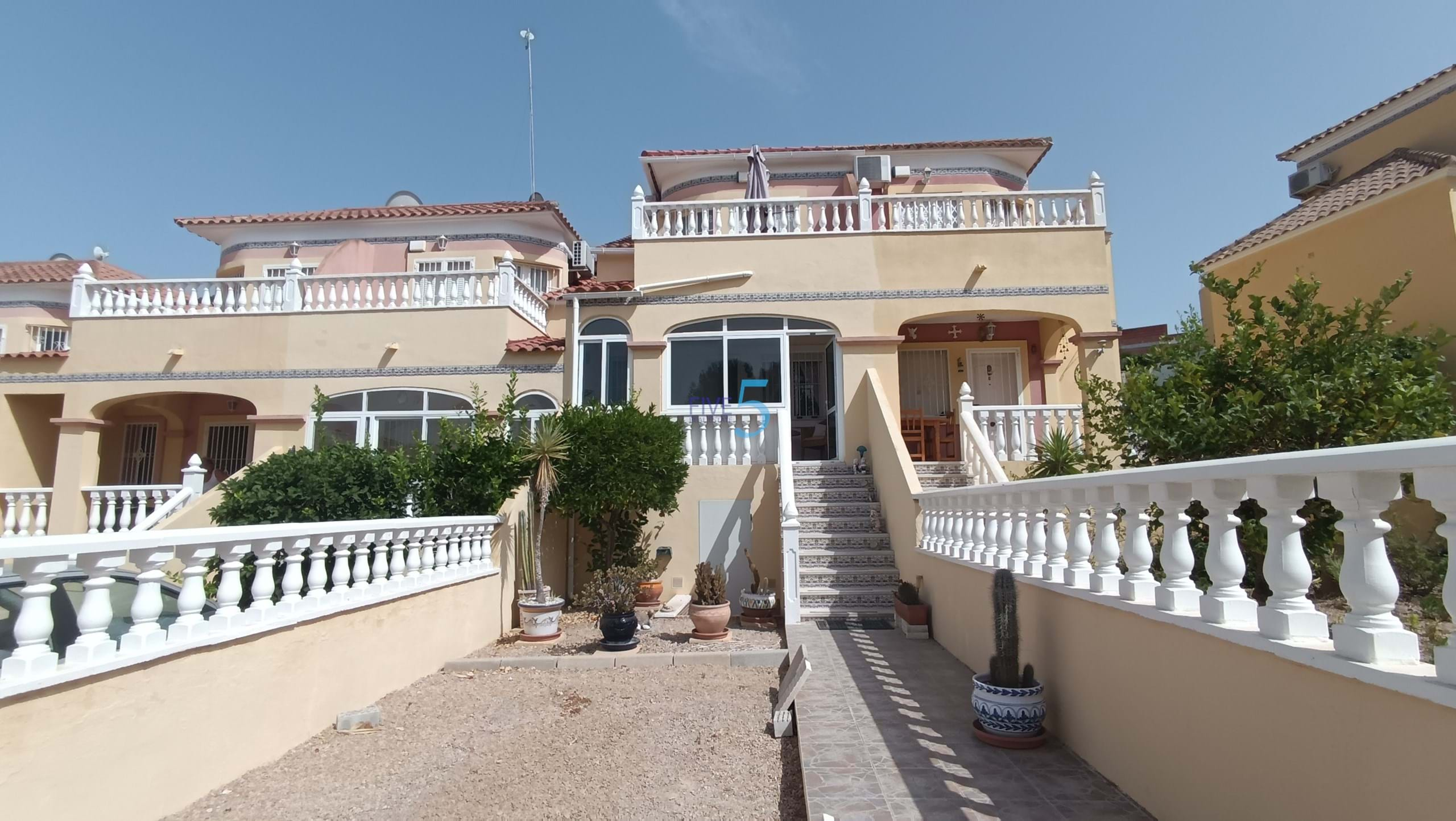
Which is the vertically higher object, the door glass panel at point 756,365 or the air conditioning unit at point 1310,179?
the air conditioning unit at point 1310,179

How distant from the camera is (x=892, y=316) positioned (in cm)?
1323

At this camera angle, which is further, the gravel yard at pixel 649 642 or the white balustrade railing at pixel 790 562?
the white balustrade railing at pixel 790 562

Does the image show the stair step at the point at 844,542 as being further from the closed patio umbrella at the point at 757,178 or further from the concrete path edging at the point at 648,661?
the closed patio umbrella at the point at 757,178

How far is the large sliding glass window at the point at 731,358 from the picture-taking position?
529 inches

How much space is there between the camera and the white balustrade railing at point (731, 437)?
39.2 feet

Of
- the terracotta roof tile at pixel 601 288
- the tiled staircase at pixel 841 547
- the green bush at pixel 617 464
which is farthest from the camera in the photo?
the terracotta roof tile at pixel 601 288

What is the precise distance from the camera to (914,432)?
14172 mm

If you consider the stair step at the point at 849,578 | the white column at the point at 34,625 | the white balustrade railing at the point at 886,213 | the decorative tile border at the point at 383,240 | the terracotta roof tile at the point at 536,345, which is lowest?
the stair step at the point at 849,578

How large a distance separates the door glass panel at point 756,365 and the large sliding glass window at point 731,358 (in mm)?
A: 10

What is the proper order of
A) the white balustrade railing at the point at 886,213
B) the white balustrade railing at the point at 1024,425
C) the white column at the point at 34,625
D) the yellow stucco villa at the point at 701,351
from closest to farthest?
1. the white column at the point at 34,625
2. the white balustrade railing at the point at 1024,425
3. the yellow stucco villa at the point at 701,351
4. the white balustrade railing at the point at 886,213

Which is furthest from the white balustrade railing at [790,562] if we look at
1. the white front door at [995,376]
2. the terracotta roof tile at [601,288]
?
the white front door at [995,376]

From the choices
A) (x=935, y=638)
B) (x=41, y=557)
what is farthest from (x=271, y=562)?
(x=935, y=638)

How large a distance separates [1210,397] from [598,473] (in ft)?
23.4

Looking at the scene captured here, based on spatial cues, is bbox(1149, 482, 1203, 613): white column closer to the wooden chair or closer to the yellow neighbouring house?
the yellow neighbouring house
